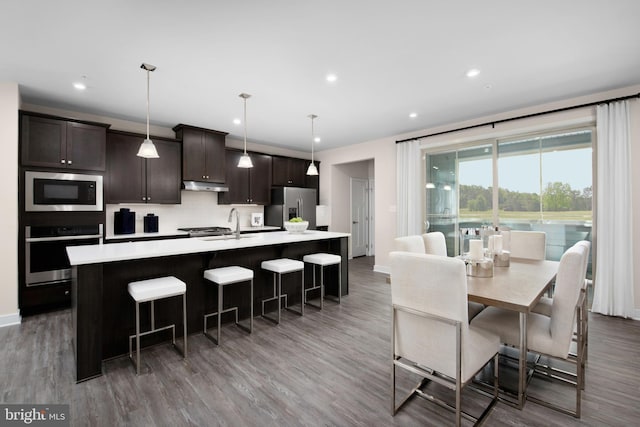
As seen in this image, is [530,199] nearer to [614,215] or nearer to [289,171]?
[614,215]

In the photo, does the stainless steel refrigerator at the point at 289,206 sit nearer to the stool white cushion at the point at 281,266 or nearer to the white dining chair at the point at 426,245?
the stool white cushion at the point at 281,266

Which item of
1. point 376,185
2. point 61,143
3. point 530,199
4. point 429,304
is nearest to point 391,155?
point 376,185

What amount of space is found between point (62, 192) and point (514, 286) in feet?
16.4

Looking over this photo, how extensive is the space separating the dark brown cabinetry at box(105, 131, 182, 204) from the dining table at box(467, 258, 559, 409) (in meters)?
4.58

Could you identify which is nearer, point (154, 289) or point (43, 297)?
point (154, 289)

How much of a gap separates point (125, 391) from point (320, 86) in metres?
3.33

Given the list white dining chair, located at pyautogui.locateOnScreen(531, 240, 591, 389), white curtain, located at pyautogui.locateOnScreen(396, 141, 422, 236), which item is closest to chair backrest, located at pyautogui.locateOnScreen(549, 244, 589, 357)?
white dining chair, located at pyautogui.locateOnScreen(531, 240, 591, 389)

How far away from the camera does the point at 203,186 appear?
5.17 metres

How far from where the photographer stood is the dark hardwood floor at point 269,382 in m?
1.84

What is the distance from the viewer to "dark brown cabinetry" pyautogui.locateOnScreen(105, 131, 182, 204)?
14.3 ft

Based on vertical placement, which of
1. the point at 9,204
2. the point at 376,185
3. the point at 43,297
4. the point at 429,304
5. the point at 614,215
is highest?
the point at 376,185

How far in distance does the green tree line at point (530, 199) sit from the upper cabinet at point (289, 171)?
3.41 metres

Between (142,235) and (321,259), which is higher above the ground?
(142,235)

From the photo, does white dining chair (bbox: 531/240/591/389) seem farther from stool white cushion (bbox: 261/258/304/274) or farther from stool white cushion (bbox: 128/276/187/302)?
stool white cushion (bbox: 128/276/187/302)
